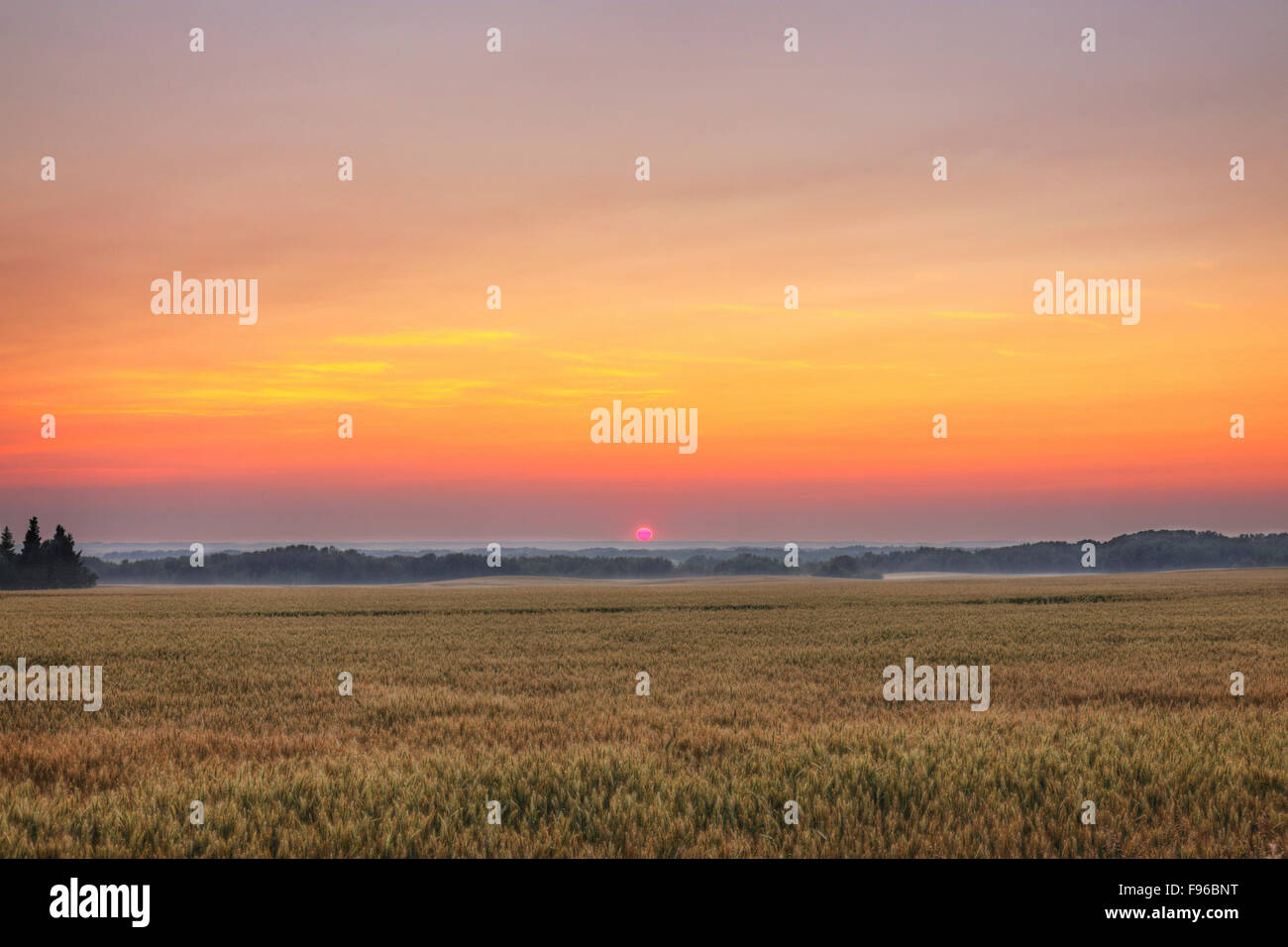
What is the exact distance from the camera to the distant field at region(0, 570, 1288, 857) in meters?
7.47

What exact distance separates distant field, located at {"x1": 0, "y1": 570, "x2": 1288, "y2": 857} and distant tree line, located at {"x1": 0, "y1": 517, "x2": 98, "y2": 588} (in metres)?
142

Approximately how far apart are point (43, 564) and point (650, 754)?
552 feet

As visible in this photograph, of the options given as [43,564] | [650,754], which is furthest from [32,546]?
[650,754]

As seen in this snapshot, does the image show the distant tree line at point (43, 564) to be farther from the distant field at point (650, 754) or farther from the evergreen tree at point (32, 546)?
the distant field at point (650, 754)

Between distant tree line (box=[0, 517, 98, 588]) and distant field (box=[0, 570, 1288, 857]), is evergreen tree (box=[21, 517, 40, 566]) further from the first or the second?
distant field (box=[0, 570, 1288, 857])

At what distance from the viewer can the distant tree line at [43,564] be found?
460 ft

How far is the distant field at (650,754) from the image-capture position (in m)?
7.47

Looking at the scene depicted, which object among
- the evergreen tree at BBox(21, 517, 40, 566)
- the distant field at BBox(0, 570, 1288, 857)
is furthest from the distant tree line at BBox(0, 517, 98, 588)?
the distant field at BBox(0, 570, 1288, 857)

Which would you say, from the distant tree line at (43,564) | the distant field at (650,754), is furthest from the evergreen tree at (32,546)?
the distant field at (650,754)

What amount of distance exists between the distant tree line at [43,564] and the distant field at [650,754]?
141895mm

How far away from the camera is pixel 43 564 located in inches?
5605

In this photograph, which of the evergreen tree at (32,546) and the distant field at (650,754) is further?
the evergreen tree at (32,546)

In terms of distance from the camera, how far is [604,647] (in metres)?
28.3
